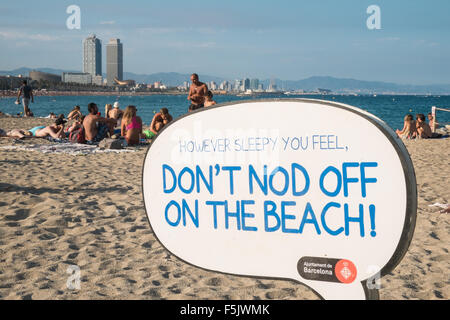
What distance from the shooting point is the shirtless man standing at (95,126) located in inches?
424

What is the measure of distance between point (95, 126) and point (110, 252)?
7.83m

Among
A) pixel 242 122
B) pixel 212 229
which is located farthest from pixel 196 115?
pixel 212 229

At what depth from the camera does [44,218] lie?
15.0ft

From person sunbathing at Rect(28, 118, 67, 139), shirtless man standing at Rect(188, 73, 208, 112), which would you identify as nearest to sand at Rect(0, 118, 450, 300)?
shirtless man standing at Rect(188, 73, 208, 112)

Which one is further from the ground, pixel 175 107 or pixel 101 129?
pixel 175 107

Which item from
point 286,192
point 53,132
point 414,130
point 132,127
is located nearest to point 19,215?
point 286,192

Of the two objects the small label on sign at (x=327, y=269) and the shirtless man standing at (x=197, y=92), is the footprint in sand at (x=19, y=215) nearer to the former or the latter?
the small label on sign at (x=327, y=269)

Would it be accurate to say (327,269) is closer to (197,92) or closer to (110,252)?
(110,252)

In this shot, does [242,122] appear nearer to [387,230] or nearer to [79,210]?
[387,230]

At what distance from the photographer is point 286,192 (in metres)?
1.31

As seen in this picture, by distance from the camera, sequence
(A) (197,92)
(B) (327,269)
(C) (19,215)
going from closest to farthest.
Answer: (B) (327,269) → (C) (19,215) → (A) (197,92)
